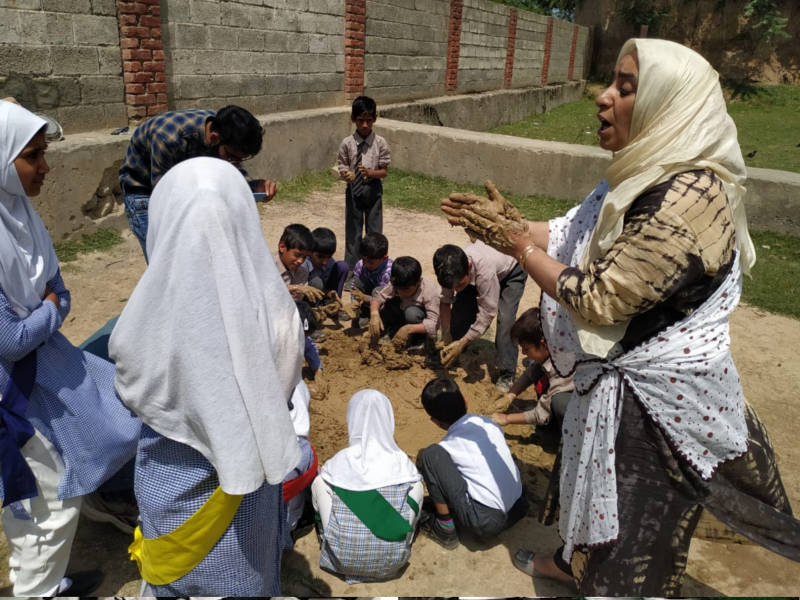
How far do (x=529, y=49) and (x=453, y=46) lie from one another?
18.2 feet

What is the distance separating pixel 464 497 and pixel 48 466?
5.04 ft

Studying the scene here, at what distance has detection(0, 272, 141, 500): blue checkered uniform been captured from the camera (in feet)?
5.92

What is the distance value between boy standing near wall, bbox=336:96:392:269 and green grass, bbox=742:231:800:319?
3.29 metres

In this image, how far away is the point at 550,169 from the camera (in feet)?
26.0

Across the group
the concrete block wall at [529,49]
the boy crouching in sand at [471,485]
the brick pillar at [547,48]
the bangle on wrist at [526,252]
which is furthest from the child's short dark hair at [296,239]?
the brick pillar at [547,48]

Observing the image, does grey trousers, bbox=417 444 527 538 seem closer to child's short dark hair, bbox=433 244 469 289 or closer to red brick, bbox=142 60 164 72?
child's short dark hair, bbox=433 244 469 289

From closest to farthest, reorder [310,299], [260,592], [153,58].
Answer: [260,592]
[310,299]
[153,58]

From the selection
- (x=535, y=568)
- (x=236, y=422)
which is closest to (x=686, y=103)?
(x=236, y=422)

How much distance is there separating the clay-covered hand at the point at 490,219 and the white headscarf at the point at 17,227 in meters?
1.34

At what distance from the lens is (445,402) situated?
295 cm

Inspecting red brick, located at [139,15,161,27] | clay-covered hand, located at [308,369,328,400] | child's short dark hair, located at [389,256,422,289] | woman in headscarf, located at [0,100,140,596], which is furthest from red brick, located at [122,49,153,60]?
woman in headscarf, located at [0,100,140,596]

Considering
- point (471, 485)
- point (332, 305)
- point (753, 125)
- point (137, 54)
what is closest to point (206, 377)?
point (471, 485)

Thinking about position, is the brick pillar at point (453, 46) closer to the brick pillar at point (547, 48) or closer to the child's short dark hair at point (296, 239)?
the brick pillar at point (547, 48)

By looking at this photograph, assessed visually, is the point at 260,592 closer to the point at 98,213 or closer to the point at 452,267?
the point at 452,267
